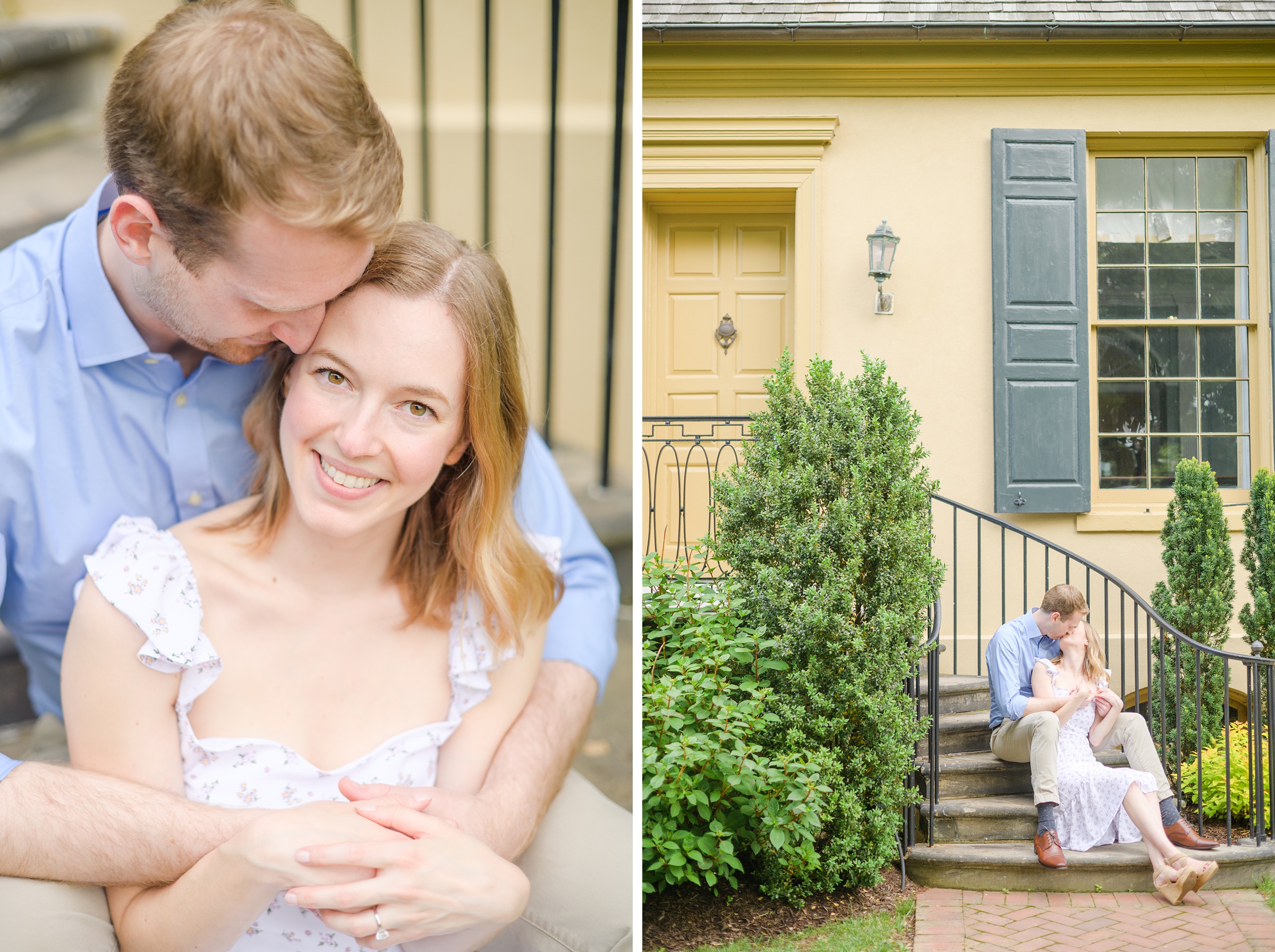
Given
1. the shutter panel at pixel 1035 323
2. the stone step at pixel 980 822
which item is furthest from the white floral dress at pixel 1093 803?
the shutter panel at pixel 1035 323

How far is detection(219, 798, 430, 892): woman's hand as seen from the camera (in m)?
1.57

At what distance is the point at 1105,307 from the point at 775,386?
2.66 metres

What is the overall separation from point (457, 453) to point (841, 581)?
2.35 metres

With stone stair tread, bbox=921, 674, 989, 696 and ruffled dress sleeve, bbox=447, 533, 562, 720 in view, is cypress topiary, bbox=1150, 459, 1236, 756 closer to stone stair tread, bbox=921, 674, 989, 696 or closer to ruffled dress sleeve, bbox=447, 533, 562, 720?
stone stair tread, bbox=921, 674, 989, 696

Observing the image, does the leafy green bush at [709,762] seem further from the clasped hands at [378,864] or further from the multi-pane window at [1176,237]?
the multi-pane window at [1176,237]

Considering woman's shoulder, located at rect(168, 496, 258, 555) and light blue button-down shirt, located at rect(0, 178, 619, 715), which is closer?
light blue button-down shirt, located at rect(0, 178, 619, 715)

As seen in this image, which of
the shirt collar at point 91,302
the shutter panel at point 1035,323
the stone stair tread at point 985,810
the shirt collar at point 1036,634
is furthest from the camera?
the shutter panel at point 1035,323

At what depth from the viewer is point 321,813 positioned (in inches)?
63.8

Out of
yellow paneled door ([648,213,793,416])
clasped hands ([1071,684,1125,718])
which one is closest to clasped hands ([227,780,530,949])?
clasped hands ([1071,684,1125,718])

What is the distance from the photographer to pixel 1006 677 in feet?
14.1

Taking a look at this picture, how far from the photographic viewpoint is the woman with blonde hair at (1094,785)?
408cm

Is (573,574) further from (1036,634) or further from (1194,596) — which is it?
(1194,596)

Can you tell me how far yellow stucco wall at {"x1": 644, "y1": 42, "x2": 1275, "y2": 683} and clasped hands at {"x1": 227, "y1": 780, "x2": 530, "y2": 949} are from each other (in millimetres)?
4039

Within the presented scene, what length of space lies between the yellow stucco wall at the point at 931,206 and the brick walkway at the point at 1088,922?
156cm
